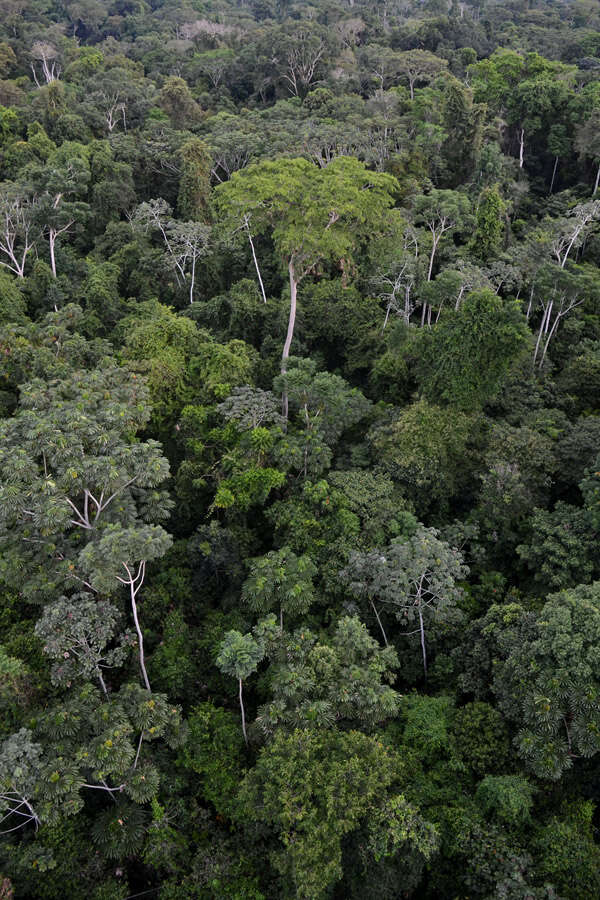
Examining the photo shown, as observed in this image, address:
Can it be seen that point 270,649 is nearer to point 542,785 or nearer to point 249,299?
point 542,785

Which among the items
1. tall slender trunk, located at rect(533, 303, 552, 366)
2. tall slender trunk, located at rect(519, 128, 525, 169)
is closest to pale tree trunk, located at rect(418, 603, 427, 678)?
tall slender trunk, located at rect(533, 303, 552, 366)

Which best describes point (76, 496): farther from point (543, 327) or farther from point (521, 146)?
point (521, 146)

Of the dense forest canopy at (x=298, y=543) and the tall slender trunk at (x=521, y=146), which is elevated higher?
the tall slender trunk at (x=521, y=146)

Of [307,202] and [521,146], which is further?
[521,146]

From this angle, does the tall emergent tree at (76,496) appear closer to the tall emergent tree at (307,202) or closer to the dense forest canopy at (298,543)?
the dense forest canopy at (298,543)

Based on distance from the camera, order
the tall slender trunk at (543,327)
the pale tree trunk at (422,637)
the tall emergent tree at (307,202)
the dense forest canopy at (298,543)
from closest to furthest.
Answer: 1. the dense forest canopy at (298,543)
2. the pale tree trunk at (422,637)
3. the tall emergent tree at (307,202)
4. the tall slender trunk at (543,327)

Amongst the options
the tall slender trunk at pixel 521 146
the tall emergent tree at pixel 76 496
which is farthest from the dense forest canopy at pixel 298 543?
the tall slender trunk at pixel 521 146

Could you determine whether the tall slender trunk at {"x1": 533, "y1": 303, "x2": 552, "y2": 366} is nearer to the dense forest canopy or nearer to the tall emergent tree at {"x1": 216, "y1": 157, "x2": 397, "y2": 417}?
the dense forest canopy

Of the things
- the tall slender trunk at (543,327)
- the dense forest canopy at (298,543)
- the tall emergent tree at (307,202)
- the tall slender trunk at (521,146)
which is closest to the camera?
the dense forest canopy at (298,543)

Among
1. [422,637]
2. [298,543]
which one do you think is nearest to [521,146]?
[298,543]
